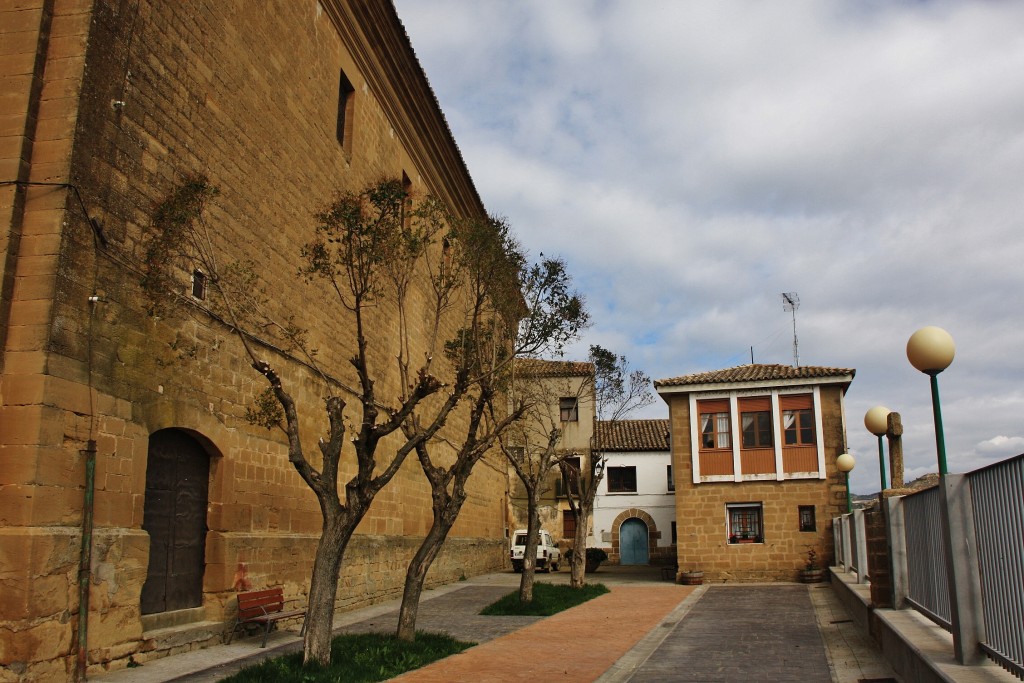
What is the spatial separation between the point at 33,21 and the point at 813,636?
37.8 ft

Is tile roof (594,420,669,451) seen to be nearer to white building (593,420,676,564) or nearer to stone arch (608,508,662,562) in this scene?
white building (593,420,676,564)

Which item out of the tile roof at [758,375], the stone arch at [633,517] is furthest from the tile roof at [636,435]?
the tile roof at [758,375]

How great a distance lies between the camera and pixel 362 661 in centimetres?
845

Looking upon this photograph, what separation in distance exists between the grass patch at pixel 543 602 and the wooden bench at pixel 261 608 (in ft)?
14.8

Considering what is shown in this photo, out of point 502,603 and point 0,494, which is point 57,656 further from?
point 502,603

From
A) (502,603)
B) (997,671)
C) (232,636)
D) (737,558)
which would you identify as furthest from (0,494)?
(737,558)

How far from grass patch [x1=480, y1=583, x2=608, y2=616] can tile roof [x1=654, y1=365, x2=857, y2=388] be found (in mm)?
7487

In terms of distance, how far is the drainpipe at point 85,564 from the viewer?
7344mm

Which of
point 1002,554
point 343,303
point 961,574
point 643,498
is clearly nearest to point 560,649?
point 343,303

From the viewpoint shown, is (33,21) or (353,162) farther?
(353,162)

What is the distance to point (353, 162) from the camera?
601 inches

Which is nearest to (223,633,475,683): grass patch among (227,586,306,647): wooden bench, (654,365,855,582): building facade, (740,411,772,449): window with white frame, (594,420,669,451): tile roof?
(227,586,306,647): wooden bench

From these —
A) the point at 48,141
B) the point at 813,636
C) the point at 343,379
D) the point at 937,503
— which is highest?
the point at 48,141

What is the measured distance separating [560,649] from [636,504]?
82.9 feet
